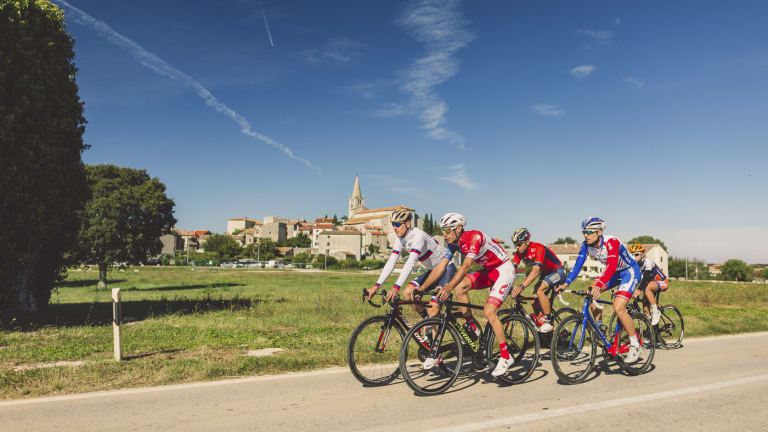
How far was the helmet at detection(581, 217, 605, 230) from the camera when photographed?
6543 millimetres

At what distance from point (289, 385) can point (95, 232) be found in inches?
1202

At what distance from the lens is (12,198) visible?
10.0 metres

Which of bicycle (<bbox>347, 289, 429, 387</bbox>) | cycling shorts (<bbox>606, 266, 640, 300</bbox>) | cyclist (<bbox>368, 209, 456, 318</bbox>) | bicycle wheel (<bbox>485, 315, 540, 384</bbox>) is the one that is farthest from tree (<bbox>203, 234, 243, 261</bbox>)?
cycling shorts (<bbox>606, 266, 640, 300</bbox>)

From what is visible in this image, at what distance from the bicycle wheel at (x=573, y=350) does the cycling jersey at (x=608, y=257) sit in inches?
26.3

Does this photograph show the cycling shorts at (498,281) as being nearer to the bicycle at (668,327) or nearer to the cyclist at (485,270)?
the cyclist at (485,270)

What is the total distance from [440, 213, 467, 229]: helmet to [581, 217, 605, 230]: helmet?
2.05m

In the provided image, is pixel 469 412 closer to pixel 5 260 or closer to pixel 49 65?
pixel 5 260

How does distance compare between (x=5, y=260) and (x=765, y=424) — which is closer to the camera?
(x=765, y=424)

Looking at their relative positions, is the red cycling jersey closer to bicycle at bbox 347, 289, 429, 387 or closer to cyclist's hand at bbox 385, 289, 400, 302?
bicycle at bbox 347, 289, 429, 387

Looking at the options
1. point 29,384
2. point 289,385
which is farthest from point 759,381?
point 29,384

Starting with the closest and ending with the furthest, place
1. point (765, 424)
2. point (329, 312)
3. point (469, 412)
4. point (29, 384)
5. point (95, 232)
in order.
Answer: point (765, 424) < point (469, 412) < point (29, 384) < point (329, 312) < point (95, 232)

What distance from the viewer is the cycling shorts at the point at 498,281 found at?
577 cm

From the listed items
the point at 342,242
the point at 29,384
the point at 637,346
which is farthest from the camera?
the point at 342,242

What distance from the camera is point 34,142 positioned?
33.6 feet
